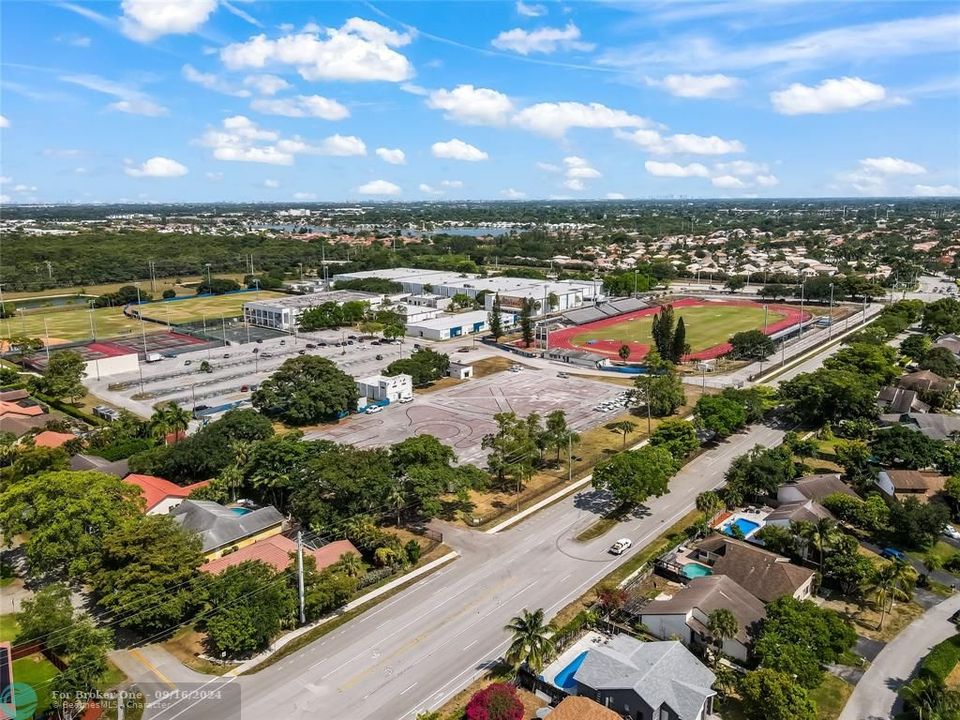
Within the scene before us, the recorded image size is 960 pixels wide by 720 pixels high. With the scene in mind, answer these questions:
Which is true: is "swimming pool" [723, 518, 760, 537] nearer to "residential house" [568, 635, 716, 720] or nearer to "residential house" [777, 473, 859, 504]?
"residential house" [777, 473, 859, 504]

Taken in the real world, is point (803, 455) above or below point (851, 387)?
below

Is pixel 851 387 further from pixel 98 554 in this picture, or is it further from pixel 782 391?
pixel 98 554

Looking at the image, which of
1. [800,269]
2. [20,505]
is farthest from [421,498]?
[800,269]

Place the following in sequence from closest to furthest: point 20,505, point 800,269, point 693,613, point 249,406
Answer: point 693,613, point 20,505, point 249,406, point 800,269

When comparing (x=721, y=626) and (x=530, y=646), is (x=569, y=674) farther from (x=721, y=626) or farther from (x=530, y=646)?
(x=721, y=626)

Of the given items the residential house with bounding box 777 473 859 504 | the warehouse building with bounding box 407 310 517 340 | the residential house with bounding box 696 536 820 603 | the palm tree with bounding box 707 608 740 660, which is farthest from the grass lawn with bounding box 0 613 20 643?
the warehouse building with bounding box 407 310 517 340

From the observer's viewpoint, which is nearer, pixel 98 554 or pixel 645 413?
pixel 98 554

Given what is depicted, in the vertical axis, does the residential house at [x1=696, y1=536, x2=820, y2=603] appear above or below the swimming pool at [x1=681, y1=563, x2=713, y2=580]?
above
